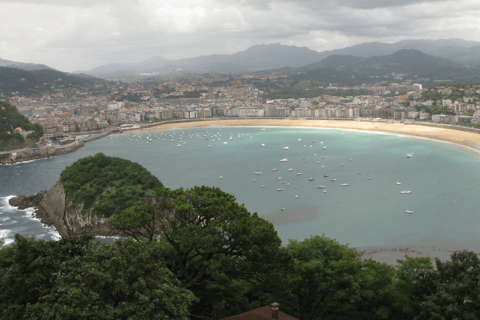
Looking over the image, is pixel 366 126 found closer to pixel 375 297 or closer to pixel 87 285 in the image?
pixel 375 297

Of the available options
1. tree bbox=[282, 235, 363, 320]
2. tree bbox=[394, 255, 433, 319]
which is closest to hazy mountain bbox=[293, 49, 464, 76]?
tree bbox=[394, 255, 433, 319]

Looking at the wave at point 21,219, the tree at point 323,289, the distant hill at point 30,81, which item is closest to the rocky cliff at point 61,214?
the wave at point 21,219

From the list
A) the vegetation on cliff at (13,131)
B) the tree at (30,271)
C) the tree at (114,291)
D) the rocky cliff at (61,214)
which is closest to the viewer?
the tree at (114,291)

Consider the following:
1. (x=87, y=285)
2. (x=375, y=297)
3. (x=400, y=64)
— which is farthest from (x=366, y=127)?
(x=400, y=64)

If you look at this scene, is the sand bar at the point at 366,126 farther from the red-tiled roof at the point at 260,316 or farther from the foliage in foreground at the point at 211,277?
the red-tiled roof at the point at 260,316

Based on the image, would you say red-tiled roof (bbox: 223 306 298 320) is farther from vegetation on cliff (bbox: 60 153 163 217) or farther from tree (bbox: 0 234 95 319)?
vegetation on cliff (bbox: 60 153 163 217)

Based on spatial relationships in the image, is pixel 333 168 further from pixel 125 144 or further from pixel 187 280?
pixel 125 144
